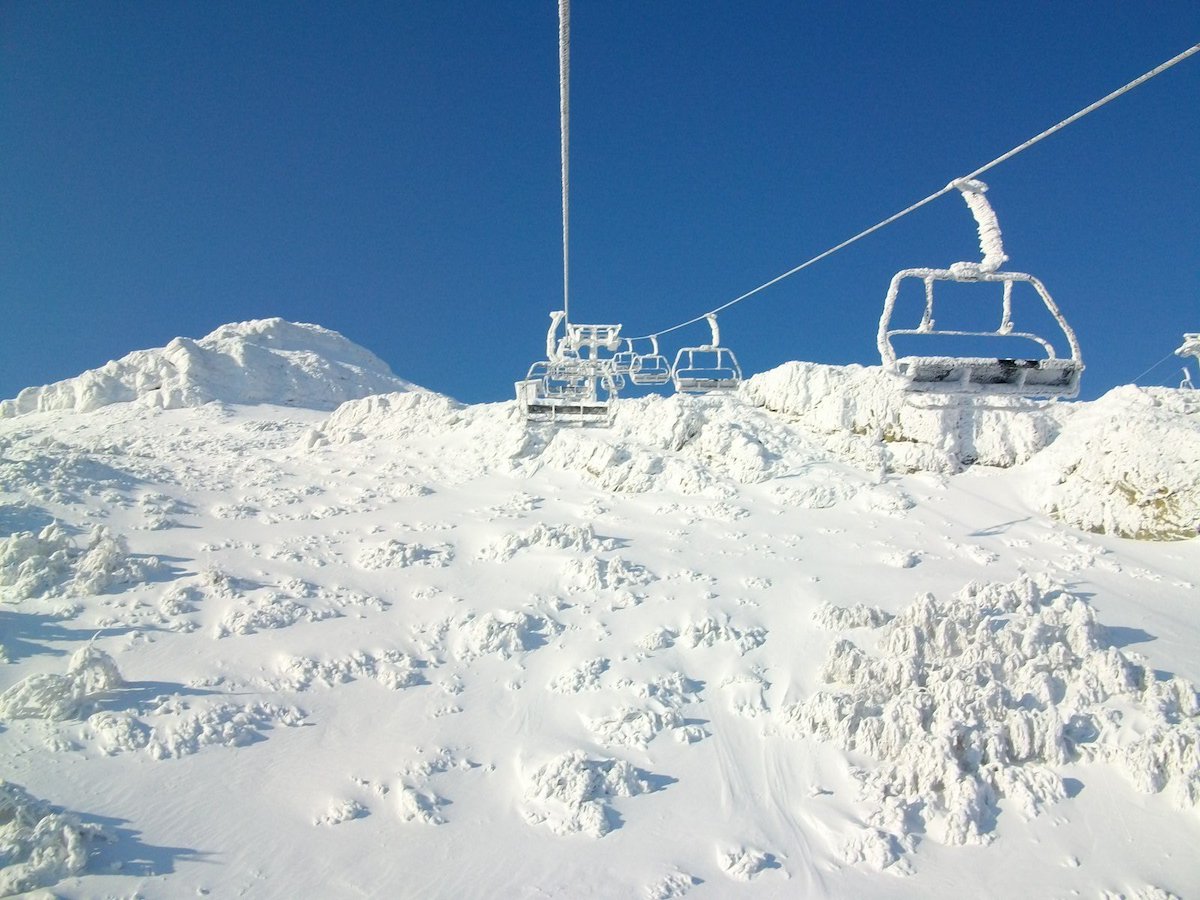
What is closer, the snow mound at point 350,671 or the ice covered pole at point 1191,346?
the snow mound at point 350,671

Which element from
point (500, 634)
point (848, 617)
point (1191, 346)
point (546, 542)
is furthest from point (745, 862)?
point (1191, 346)

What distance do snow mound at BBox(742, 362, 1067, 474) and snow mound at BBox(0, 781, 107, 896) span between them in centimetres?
2341

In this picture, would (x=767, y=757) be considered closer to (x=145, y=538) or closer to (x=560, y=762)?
(x=560, y=762)

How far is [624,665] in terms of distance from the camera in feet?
53.1

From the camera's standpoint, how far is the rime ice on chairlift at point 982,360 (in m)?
8.93

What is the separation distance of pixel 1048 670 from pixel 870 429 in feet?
49.1

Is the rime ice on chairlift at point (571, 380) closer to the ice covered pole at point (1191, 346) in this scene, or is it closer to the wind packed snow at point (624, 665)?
the wind packed snow at point (624, 665)

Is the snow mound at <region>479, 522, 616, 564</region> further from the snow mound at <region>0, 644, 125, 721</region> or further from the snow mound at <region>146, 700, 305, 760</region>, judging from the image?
the snow mound at <region>0, 644, 125, 721</region>

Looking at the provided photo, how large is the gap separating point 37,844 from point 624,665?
402 inches

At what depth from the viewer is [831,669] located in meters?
15.3

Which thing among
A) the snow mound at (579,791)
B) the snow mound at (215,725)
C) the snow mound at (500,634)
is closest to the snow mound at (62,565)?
the snow mound at (215,725)

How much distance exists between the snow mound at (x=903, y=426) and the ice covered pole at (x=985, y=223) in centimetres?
1599

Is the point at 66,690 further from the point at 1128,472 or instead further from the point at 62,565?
the point at 1128,472

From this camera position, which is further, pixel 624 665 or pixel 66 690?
pixel 624 665
